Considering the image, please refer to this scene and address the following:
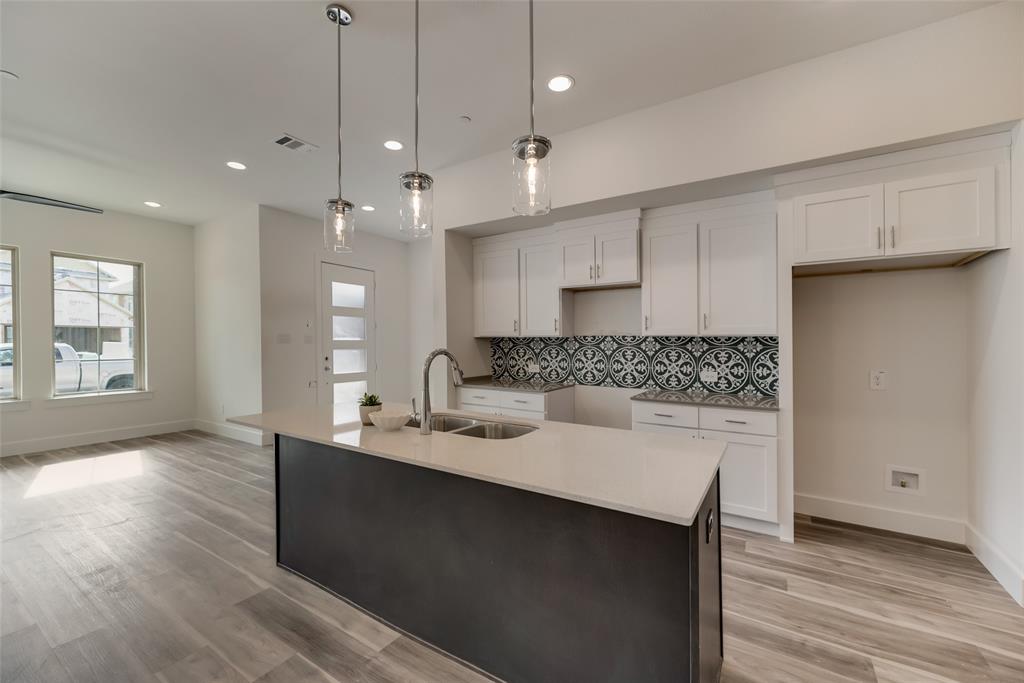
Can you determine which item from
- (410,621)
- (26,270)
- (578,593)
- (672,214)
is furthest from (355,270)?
(578,593)

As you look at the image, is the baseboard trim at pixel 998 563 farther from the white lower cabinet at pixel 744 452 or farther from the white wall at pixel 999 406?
the white lower cabinet at pixel 744 452

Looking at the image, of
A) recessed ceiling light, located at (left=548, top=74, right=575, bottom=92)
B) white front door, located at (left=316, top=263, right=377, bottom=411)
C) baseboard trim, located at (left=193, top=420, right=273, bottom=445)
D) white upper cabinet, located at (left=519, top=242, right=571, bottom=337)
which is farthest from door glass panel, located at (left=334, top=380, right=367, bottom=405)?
recessed ceiling light, located at (left=548, top=74, right=575, bottom=92)

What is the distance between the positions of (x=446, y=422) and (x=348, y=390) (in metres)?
4.09

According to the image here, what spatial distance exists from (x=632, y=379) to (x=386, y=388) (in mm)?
4125

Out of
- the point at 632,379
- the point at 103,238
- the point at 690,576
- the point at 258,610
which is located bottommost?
the point at 258,610

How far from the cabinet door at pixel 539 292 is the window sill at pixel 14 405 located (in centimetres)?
573

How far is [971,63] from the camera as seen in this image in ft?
6.89

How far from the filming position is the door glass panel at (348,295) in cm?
586

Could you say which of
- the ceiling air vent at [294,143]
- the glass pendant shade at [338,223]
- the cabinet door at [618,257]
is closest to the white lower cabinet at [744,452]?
the cabinet door at [618,257]

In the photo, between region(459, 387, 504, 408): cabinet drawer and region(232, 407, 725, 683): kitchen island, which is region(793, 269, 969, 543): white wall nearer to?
region(232, 407, 725, 683): kitchen island

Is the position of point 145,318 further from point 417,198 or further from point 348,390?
point 417,198

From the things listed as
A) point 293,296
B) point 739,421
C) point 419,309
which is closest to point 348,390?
point 293,296

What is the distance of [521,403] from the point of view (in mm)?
3715

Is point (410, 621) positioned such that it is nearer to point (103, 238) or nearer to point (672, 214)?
point (672, 214)
